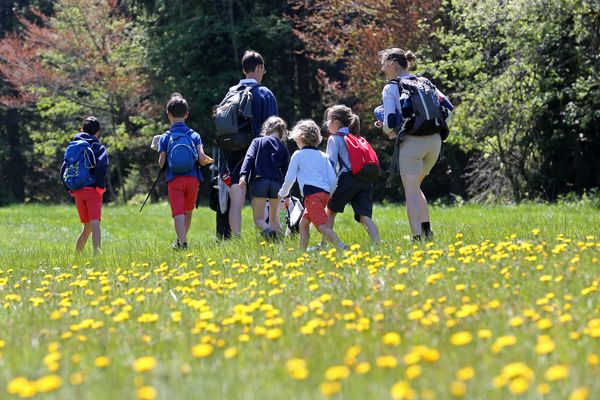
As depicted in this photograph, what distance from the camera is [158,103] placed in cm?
2961

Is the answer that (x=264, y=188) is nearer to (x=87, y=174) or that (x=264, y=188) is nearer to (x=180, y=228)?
(x=180, y=228)

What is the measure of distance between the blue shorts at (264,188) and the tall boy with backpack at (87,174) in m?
1.81

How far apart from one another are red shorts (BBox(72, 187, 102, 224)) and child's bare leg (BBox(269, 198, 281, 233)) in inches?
75.7

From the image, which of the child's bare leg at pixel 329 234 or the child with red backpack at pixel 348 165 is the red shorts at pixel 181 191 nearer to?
the child with red backpack at pixel 348 165

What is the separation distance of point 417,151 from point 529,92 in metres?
11.7

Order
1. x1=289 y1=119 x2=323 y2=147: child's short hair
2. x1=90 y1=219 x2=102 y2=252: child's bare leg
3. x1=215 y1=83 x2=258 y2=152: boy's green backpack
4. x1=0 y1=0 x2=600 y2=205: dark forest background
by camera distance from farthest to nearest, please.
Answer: x1=0 y1=0 x2=600 y2=205: dark forest background → x1=90 y1=219 x2=102 y2=252: child's bare leg → x1=215 y1=83 x2=258 y2=152: boy's green backpack → x1=289 y1=119 x2=323 y2=147: child's short hair

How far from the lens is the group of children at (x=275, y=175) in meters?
8.25

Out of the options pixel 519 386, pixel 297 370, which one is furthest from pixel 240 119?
pixel 519 386

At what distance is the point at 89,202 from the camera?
9930 mm

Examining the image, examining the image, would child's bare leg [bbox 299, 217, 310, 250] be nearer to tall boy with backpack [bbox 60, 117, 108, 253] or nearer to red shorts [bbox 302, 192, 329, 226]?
red shorts [bbox 302, 192, 329, 226]

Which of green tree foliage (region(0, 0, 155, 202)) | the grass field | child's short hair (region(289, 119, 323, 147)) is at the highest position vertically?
green tree foliage (region(0, 0, 155, 202))

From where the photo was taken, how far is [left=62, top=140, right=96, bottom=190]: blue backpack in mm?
9828

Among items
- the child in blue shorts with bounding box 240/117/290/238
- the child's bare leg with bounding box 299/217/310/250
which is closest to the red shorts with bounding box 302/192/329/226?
the child's bare leg with bounding box 299/217/310/250

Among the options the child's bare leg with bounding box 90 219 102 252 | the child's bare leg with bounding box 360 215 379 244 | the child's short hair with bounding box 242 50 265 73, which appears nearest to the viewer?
the child's bare leg with bounding box 360 215 379 244
